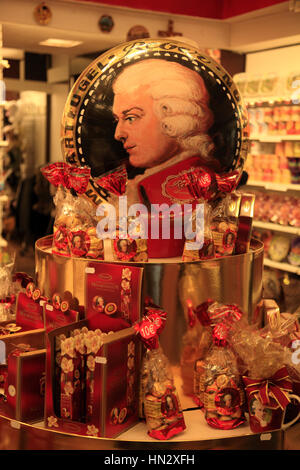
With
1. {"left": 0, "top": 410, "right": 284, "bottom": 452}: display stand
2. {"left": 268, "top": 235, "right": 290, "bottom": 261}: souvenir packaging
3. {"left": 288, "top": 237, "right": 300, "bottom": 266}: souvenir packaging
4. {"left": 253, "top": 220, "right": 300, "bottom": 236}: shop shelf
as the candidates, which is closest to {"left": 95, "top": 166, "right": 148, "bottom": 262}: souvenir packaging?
{"left": 0, "top": 410, "right": 284, "bottom": 452}: display stand

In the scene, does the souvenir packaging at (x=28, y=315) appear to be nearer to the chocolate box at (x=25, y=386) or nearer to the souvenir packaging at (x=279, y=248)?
the chocolate box at (x=25, y=386)

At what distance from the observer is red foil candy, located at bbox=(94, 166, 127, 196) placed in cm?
164

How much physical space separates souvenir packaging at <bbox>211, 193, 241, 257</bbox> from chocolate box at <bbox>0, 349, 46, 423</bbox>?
560mm

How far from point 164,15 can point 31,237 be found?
11.5 ft

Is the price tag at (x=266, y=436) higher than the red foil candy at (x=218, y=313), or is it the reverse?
the red foil candy at (x=218, y=313)

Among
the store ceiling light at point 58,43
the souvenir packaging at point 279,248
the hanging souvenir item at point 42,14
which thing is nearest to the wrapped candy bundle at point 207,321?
the souvenir packaging at point 279,248

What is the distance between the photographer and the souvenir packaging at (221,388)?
1.51 metres

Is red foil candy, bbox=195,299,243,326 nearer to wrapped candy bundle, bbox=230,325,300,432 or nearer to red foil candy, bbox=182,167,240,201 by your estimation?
wrapped candy bundle, bbox=230,325,300,432

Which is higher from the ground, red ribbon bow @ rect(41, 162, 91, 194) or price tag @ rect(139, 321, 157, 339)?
red ribbon bow @ rect(41, 162, 91, 194)

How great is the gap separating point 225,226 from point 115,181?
0.33 metres

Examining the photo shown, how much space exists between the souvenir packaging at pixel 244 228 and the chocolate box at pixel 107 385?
475mm

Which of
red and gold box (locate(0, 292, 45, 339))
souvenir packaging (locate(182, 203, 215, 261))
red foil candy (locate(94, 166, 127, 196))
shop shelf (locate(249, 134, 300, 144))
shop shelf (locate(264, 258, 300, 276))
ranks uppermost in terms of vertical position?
shop shelf (locate(249, 134, 300, 144))

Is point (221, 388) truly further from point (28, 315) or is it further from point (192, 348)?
point (28, 315)

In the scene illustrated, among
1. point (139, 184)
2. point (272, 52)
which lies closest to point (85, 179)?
point (139, 184)
